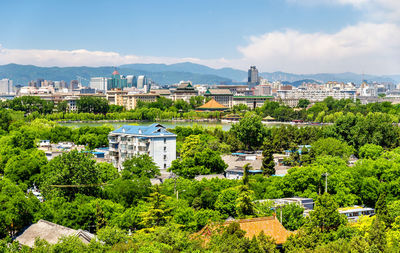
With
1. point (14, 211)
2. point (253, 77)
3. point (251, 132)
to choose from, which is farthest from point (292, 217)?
point (253, 77)

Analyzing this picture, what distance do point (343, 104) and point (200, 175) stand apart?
2041 inches

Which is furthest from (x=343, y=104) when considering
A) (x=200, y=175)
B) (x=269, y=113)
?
(x=200, y=175)

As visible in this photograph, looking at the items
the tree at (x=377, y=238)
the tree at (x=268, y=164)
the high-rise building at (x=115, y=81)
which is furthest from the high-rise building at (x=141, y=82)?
the tree at (x=377, y=238)

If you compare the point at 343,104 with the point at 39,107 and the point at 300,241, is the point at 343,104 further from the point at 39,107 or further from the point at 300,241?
the point at 300,241

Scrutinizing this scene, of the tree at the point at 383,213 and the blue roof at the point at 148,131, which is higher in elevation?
the blue roof at the point at 148,131

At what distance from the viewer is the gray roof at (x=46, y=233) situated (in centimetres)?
898

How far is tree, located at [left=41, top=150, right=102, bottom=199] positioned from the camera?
494 inches

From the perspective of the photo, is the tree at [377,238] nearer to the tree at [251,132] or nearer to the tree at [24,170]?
the tree at [24,170]

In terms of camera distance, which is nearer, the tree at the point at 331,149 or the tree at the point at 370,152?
the tree at the point at 331,149

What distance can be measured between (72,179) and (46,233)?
3371 mm

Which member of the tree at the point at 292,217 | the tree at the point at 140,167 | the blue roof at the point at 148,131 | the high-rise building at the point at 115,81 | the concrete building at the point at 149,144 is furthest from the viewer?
the high-rise building at the point at 115,81

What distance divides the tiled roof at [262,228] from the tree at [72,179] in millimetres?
4380

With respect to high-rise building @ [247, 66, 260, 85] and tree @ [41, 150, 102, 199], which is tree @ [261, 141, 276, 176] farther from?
high-rise building @ [247, 66, 260, 85]

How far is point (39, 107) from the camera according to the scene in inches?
2414
